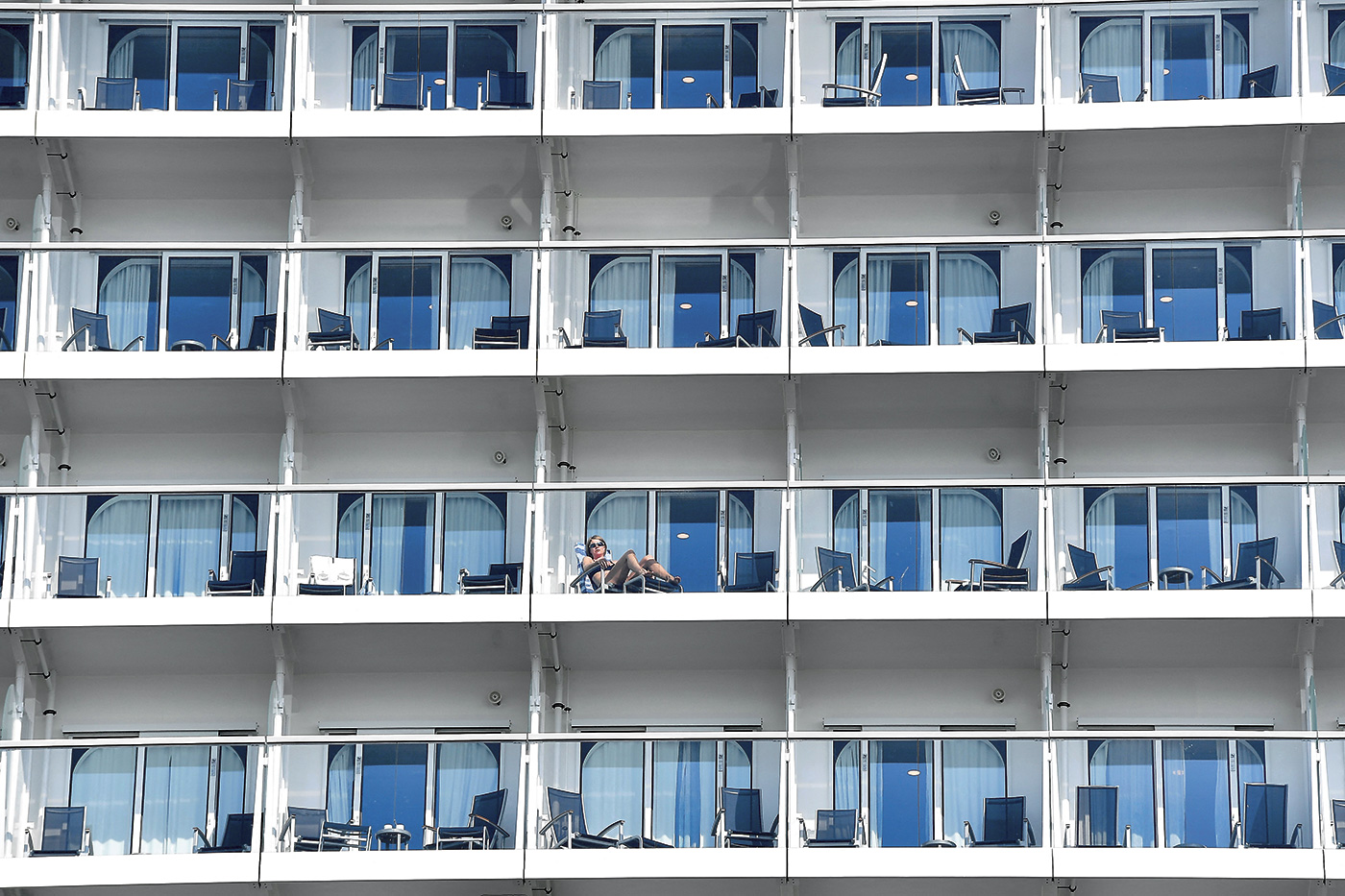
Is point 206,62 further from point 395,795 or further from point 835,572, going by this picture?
point 835,572

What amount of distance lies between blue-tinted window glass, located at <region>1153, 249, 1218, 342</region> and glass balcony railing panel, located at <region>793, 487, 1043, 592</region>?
2.31 m

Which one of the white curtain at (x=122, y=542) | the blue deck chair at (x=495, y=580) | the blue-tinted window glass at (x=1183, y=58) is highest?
the blue-tinted window glass at (x=1183, y=58)

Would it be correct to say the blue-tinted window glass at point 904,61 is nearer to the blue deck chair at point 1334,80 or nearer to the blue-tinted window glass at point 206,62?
the blue deck chair at point 1334,80

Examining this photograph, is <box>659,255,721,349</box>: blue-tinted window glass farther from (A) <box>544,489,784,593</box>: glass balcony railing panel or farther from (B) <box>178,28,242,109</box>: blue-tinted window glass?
(B) <box>178,28,242,109</box>: blue-tinted window glass

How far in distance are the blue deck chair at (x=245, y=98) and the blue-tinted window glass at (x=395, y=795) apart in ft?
23.2

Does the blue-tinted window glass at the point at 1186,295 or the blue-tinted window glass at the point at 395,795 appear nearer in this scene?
the blue-tinted window glass at the point at 395,795

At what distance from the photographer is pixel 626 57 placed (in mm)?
21375

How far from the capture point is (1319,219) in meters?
21.0

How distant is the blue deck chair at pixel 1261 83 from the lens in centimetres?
2056

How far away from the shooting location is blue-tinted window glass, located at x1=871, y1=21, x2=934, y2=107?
68.6 feet

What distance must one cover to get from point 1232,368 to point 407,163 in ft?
27.9

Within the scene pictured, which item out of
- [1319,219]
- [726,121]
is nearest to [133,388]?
[726,121]

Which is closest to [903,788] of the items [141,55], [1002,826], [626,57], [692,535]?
[1002,826]

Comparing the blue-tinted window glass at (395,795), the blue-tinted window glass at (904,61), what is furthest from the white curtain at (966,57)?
the blue-tinted window glass at (395,795)
